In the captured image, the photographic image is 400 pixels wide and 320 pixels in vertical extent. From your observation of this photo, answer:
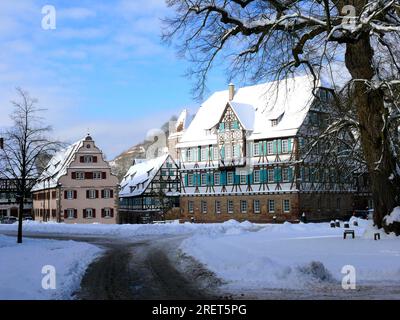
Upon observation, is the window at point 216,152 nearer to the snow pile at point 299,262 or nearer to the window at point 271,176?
the window at point 271,176

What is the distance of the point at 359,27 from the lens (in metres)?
16.8

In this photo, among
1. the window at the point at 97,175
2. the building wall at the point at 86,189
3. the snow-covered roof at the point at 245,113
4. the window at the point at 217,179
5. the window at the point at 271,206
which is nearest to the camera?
the window at the point at 271,206

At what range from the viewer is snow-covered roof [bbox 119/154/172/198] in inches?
2851

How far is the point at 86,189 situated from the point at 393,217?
4897cm

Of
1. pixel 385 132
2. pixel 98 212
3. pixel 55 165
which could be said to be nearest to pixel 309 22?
pixel 385 132

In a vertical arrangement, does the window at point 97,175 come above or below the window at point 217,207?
above

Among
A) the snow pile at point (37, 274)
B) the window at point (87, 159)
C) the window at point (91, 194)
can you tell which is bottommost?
the snow pile at point (37, 274)

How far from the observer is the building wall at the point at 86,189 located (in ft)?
210

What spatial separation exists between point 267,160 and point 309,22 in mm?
38501

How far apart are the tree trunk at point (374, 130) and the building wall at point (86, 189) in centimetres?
4715

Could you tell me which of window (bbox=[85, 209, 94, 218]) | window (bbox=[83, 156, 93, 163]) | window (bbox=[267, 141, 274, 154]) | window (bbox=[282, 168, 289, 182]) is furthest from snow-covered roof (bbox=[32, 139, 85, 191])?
window (bbox=[282, 168, 289, 182])

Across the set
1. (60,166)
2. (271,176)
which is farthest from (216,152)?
(60,166)

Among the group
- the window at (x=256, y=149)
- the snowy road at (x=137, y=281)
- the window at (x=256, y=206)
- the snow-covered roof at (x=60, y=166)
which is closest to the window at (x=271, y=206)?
the window at (x=256, y=206)

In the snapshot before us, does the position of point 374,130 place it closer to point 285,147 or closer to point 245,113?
point 285,147
